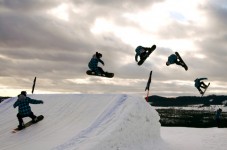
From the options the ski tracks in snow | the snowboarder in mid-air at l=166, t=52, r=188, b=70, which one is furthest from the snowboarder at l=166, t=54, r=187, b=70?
the ski tracks in snow

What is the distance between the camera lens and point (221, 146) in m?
15.5

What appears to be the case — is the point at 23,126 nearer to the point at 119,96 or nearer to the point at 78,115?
the point at 78,115

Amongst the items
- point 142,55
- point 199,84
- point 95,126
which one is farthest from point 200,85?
point 95,126

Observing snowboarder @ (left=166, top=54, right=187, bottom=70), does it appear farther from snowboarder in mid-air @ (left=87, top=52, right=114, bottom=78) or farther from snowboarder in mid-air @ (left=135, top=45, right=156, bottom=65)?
snowboarder in mid-air @ (left=87, top=52, right=114, bottom=78)

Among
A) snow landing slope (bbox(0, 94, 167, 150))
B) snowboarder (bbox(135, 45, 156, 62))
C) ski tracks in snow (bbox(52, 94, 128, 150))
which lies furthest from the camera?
snowboarder (bbox(135, 45, 156, 62))

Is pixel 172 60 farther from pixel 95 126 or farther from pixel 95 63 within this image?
pixel 95 126

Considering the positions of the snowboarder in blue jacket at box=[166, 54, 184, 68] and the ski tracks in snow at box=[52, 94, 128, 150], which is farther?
the snowboarder in blue jacket at box=[166, 54, 184, 68]

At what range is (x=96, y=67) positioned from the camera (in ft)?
59.6

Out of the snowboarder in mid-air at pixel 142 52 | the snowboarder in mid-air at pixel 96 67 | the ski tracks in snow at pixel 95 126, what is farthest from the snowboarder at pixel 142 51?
the ski tracks in snow at pixel 95 126

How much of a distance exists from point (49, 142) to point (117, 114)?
2580 mm

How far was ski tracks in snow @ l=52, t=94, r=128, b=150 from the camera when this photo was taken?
34.4 ft

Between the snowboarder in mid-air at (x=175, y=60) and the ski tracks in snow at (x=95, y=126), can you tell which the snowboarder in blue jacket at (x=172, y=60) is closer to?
the snowboarder in mid-air at (x=175, y=60)

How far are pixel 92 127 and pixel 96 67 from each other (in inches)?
272

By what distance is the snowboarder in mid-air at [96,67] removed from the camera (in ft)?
57.6
